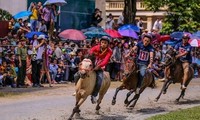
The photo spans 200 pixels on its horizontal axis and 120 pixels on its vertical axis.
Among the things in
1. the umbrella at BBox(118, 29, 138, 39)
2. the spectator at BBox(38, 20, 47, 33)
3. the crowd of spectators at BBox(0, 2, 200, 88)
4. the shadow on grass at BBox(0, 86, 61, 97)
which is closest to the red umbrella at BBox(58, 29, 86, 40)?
the crowd of spectators at BBox(0, 2, 200, 88)

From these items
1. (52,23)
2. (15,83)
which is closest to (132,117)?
(15,83)

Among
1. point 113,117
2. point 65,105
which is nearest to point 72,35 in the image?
point 65,105

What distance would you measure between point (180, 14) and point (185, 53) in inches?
915

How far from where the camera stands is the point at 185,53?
19344 mm

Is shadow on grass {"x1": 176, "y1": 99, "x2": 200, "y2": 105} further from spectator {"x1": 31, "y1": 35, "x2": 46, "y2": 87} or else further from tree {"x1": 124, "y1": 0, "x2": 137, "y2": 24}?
tree {"x1": 124, "y1": 0, "x2": 137, "y2": 24}

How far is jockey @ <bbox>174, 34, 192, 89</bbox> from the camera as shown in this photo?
19.3 m

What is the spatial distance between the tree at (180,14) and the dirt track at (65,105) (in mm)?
18304

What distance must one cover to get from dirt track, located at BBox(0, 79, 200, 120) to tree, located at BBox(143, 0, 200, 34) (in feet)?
60.1

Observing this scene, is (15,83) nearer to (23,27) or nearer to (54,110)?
(23,27)

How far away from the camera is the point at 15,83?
870 inches

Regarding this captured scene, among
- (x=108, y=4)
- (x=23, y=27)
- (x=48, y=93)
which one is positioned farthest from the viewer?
(x=108, y=4)

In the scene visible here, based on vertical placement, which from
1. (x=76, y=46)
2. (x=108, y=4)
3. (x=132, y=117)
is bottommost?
(x=132, y=117)

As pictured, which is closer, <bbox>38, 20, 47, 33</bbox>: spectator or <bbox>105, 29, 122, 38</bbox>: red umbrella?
<bbox>38, 20, 47, 33</bbox>: spectator

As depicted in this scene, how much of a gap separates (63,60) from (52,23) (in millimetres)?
2256
